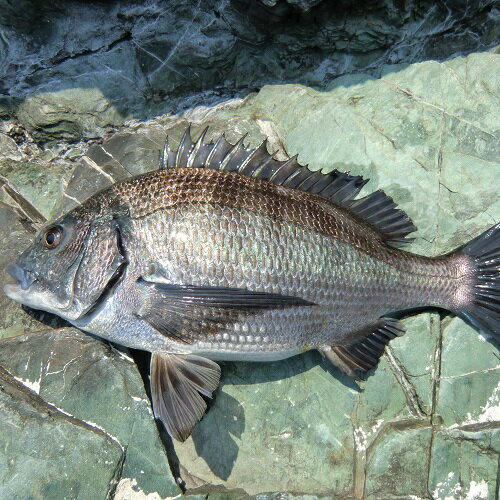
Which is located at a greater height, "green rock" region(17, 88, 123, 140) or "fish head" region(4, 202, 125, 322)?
"green rock" region(17, 88, 123, 140)

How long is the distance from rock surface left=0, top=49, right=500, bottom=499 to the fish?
0.67 feet

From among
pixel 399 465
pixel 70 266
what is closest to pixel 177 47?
pixel 70 266

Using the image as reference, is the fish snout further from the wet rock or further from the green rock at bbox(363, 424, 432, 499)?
the green rock at bbox(363, 424, 432, 499)

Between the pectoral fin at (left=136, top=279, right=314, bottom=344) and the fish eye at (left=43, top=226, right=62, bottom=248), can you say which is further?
the fish eye at (left=43, top=226, right=62, bottom=248)

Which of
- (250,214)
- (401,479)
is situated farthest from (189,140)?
(401,479)

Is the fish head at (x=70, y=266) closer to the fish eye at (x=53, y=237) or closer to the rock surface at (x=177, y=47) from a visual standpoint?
the fish eye at (x=53, y=237)

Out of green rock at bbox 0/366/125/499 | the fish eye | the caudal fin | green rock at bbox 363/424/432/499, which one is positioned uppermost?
the caudal fin

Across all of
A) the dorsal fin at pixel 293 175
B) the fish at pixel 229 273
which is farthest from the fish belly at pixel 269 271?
the dorsal fin at pixel 293 175

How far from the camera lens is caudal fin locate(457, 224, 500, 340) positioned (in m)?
3.24

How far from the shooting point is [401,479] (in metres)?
3.15

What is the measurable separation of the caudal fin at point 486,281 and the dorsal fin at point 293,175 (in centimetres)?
40

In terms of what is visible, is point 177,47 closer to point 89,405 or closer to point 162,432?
point 89,405

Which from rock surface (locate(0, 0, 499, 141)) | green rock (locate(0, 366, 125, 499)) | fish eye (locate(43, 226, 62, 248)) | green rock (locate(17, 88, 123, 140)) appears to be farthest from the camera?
green rock (locate(17, 88, 123, 140))

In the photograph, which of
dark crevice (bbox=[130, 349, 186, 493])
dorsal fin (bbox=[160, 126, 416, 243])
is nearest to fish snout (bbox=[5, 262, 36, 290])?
dark crevice (bbox=[130, 349, 186, 493])
